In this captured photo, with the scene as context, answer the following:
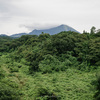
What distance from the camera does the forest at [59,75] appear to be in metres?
7.76

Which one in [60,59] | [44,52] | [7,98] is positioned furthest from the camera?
[44,52]

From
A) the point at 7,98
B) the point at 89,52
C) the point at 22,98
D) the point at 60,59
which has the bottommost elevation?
the point at 22,98

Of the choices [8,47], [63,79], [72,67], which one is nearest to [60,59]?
[72,67]

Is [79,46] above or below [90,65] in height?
above

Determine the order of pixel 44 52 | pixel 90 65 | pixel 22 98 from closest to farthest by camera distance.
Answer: pixel 22 98 → pixel 90 65 → pixel 44 52

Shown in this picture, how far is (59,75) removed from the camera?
12.5 m

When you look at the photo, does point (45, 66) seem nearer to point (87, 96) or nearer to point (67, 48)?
point (67, 48)

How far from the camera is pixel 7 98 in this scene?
6590mm

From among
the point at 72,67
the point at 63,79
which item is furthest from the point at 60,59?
the point at 63,79

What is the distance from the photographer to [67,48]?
60.5 feet

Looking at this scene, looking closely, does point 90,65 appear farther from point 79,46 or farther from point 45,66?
point 45,66

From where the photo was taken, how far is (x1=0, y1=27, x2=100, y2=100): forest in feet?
25.5

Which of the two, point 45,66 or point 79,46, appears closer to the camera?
point 45,66

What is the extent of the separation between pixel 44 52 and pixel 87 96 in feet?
38.3
